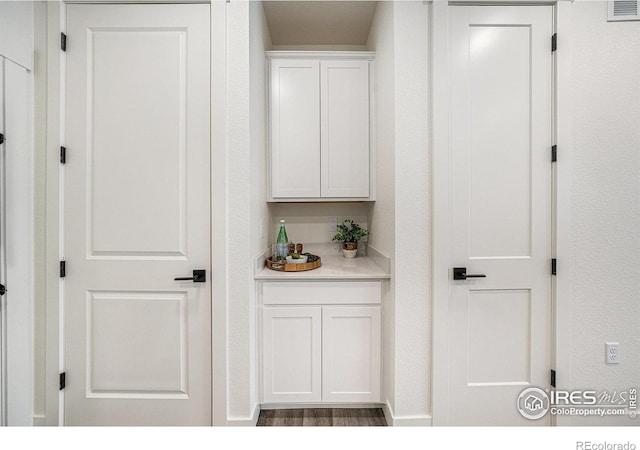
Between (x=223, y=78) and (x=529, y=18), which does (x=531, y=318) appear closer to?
(x=529, y=18)

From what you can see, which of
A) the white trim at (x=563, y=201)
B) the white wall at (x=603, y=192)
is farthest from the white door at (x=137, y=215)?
the white wall at (x=603, y=192)

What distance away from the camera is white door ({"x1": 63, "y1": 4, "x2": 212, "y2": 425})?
1752mm

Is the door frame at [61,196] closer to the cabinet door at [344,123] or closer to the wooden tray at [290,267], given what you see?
the wooden tray at [290,267]

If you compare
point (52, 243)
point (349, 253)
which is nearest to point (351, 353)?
point (349, 253)

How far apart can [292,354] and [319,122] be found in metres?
1.64

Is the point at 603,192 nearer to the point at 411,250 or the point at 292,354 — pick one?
the point at 411,250

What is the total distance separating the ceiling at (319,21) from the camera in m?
2.26

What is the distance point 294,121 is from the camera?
2.42 m

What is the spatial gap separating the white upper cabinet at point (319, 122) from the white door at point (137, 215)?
74 cm

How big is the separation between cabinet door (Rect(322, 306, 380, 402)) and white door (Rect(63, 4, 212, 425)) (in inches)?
27.2

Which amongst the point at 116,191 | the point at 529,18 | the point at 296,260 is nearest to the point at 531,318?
the point at 296,260

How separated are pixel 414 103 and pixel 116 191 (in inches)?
67.6

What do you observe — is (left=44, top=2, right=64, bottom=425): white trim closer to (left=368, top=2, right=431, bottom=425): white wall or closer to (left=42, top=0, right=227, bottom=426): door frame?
(left=42, top=0, right=227, bottom=426): door frame
